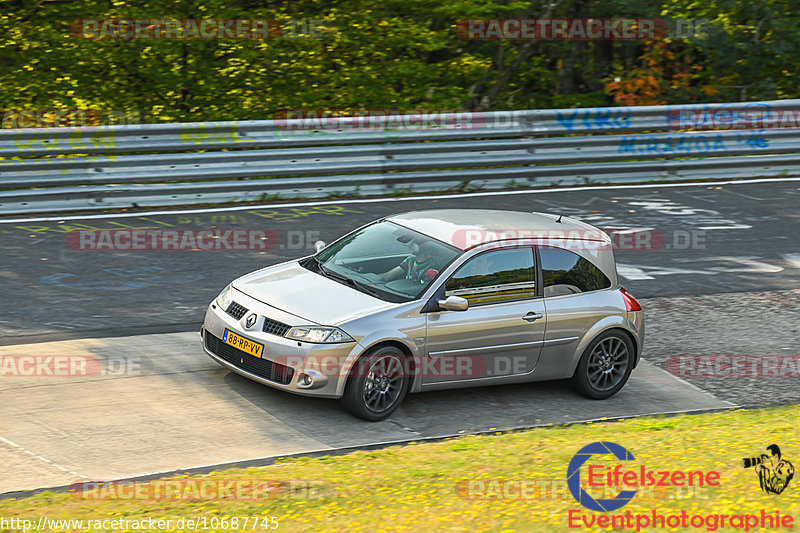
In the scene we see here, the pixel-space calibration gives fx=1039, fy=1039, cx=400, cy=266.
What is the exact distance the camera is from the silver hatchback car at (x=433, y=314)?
26.4 feet

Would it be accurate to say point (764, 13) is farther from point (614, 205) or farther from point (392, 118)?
point (392, 118)

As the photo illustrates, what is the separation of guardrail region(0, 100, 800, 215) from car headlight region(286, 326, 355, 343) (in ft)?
23.0

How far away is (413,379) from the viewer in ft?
27.4

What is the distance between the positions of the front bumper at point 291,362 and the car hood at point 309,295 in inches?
4.9

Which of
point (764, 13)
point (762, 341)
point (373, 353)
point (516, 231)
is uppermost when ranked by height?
point (764, 13)

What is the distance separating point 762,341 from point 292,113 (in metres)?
10.8

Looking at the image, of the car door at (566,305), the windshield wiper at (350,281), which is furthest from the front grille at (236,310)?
the car door at (566,305)

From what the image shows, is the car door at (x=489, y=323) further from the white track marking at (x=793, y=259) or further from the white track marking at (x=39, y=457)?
the white track marking at (x=793, y=259)

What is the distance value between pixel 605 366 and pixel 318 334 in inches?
109

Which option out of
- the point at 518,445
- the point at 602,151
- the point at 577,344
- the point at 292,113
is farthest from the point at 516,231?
the point at 292,113

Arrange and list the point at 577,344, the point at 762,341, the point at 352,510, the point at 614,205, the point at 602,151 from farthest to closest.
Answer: the point at 602,151, the point at 614,205, the point at 762,341, the point at 577,344, the point at 352,510

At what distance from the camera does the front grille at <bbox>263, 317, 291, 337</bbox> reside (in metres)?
8.09

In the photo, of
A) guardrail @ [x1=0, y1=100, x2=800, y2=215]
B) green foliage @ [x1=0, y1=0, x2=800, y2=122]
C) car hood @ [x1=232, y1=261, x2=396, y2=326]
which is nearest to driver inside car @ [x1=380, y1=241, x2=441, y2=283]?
car hood @ [x1=232, y1=261, x2=396, y2=326]

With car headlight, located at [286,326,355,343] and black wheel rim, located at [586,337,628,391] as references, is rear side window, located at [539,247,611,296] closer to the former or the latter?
black wheel rim, located at [586,337,628,391]
